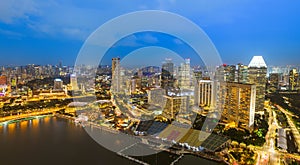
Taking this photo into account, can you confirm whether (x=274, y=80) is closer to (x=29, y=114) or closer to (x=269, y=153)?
(x=269, y=153)

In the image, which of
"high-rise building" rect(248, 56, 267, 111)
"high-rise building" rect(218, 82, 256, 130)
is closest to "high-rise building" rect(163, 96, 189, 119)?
"high-rise building" rect(218, 82, 256, 130)

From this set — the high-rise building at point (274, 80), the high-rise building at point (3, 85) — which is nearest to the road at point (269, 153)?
the high-rise building at point (274, 80)

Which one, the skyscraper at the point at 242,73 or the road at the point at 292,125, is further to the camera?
the skyscraper at the point at 242,73

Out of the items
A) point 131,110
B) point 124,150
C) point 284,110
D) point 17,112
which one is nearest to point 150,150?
point 124,150

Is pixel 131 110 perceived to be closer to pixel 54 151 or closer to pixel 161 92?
pixel 161 92

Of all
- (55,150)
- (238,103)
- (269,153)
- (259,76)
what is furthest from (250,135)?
(55,150)

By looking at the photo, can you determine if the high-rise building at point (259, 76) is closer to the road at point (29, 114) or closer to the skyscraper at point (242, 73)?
the skyscraper at point (242, 73)
